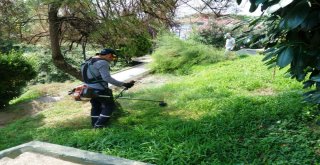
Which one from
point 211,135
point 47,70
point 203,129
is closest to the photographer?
point 211,135

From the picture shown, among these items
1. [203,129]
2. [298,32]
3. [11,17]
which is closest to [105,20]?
[11,17]

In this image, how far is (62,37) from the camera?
8.21 meters

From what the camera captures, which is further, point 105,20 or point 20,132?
point 20,132

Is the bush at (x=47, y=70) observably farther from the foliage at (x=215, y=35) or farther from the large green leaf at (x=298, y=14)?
the large green leaf at (x=298, y=14)

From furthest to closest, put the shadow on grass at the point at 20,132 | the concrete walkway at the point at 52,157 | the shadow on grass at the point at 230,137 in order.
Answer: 1. the shadow on grass at the point at 20,132
2. the shadow on grass at the point at 230,137
3. the concrete walkway at the point at 52,157

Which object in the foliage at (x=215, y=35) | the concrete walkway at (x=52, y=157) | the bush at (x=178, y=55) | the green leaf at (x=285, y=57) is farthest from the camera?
the foliage at (x=215, y=35)

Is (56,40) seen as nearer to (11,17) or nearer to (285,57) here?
(11,17)

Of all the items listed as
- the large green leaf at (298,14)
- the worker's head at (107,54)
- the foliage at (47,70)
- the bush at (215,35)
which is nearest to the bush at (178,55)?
the foliage at (47,70)

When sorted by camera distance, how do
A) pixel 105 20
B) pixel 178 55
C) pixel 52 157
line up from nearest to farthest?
pixel 52 157
pixel 105 20
pixel 178 55

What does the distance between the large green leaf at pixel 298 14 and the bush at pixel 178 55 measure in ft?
34.0

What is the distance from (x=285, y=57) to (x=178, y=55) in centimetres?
1124

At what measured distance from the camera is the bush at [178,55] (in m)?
12.4

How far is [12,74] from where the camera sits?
31.5 ft

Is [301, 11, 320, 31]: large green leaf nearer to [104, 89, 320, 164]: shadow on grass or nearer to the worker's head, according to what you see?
[104, 89, 320, 164]: shadow on grass
